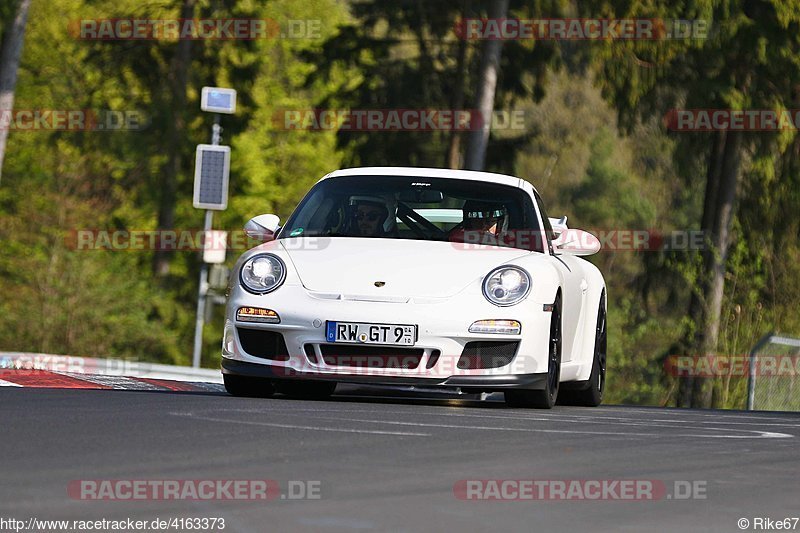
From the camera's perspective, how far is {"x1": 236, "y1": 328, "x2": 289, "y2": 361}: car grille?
405 inches

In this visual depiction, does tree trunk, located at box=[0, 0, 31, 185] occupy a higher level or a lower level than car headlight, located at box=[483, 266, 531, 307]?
higher

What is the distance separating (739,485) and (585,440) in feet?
5.03

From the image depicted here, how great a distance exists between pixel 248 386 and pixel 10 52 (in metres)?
18.4

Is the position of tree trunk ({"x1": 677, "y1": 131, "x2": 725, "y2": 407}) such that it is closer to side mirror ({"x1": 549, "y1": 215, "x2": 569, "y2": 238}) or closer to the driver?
side mirror ({"x1": 549, "y1": 215, "x2": 569, "y2": 238})

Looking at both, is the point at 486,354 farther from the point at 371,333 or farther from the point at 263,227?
the point at 263,227

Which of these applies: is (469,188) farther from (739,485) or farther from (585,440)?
(739,485)

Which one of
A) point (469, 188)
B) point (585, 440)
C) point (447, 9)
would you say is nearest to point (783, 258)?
point (447, 9)

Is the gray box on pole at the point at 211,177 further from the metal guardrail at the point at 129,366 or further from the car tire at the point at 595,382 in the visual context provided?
the car tire at the point at 595,382

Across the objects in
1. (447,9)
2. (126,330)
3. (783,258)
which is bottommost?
(126,330)

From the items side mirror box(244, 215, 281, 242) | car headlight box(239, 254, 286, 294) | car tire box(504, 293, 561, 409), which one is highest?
side mirror box(244, 215, 281, 242)

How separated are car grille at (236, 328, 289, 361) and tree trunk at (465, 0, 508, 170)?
1953cm

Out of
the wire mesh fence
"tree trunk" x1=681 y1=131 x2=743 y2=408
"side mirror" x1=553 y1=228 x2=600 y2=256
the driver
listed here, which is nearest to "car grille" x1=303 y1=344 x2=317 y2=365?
the driver

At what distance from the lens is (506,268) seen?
10.5 meters

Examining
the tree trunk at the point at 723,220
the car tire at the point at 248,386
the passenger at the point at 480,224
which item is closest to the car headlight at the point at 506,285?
the passenger at the point at 480,224
